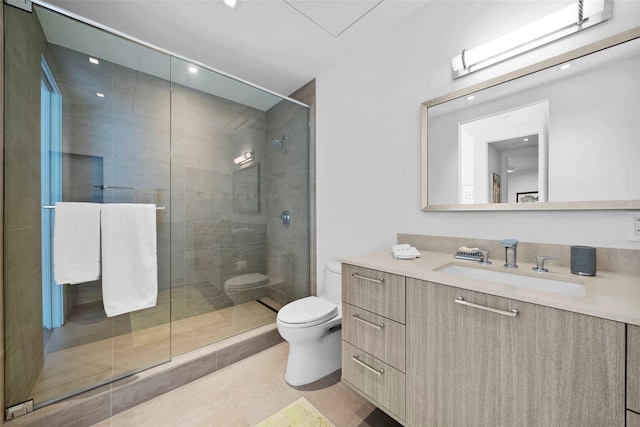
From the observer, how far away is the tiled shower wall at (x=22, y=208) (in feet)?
3.88

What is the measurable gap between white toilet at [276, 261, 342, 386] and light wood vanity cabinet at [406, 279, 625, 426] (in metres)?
0.67

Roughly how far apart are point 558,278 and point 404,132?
3.66 feet

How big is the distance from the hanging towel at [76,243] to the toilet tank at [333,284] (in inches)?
57.3

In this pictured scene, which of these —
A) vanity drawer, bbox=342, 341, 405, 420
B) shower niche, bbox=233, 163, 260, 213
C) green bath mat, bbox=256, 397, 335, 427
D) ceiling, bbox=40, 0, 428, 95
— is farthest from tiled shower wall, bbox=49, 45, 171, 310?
vanity drawer, bbox=342, 341, 405, 420

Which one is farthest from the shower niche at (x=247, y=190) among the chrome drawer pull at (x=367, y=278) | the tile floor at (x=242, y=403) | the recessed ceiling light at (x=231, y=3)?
the chrome drawer pull at (x=367, y=278)

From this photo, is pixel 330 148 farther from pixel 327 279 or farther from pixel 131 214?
pixel 131 214

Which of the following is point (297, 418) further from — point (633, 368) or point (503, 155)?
point (503, 155)

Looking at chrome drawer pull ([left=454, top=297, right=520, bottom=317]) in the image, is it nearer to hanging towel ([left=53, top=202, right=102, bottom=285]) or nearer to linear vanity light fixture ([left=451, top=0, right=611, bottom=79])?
linear vanity light fixture ([left=451, top=0, right=611, bottom=79])

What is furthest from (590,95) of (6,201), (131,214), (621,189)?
(6,201)

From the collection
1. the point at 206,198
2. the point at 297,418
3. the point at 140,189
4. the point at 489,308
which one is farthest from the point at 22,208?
the point at 489,308

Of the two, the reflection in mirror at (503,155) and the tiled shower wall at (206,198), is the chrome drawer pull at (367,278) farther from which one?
the tiled shower wall at (206,198)

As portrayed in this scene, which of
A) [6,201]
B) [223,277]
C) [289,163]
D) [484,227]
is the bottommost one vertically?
[223,277]

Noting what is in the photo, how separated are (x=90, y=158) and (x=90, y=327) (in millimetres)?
1092

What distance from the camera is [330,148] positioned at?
7.22 ft
